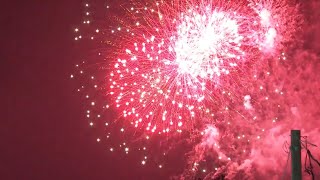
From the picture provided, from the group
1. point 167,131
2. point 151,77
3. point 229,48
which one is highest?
point 229,48

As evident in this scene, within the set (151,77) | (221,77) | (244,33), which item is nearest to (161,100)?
(151,77)

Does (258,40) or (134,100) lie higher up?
(258,40)

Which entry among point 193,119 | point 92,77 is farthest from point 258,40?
point 92,77

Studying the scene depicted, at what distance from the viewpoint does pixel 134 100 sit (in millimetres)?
17703

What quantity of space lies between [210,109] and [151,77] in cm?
209

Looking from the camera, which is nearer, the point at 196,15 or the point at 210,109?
the point at 196,15

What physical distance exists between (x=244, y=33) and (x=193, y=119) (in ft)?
10.0

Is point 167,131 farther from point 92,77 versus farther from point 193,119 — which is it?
point 92,77

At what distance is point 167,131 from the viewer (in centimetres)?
1769

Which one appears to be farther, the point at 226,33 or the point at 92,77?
the point at 92,77

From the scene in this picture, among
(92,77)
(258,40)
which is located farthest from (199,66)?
(92,77)

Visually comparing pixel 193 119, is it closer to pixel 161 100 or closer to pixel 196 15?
pixel 161 100

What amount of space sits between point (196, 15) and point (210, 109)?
3.02m

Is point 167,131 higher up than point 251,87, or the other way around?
point 251,87
